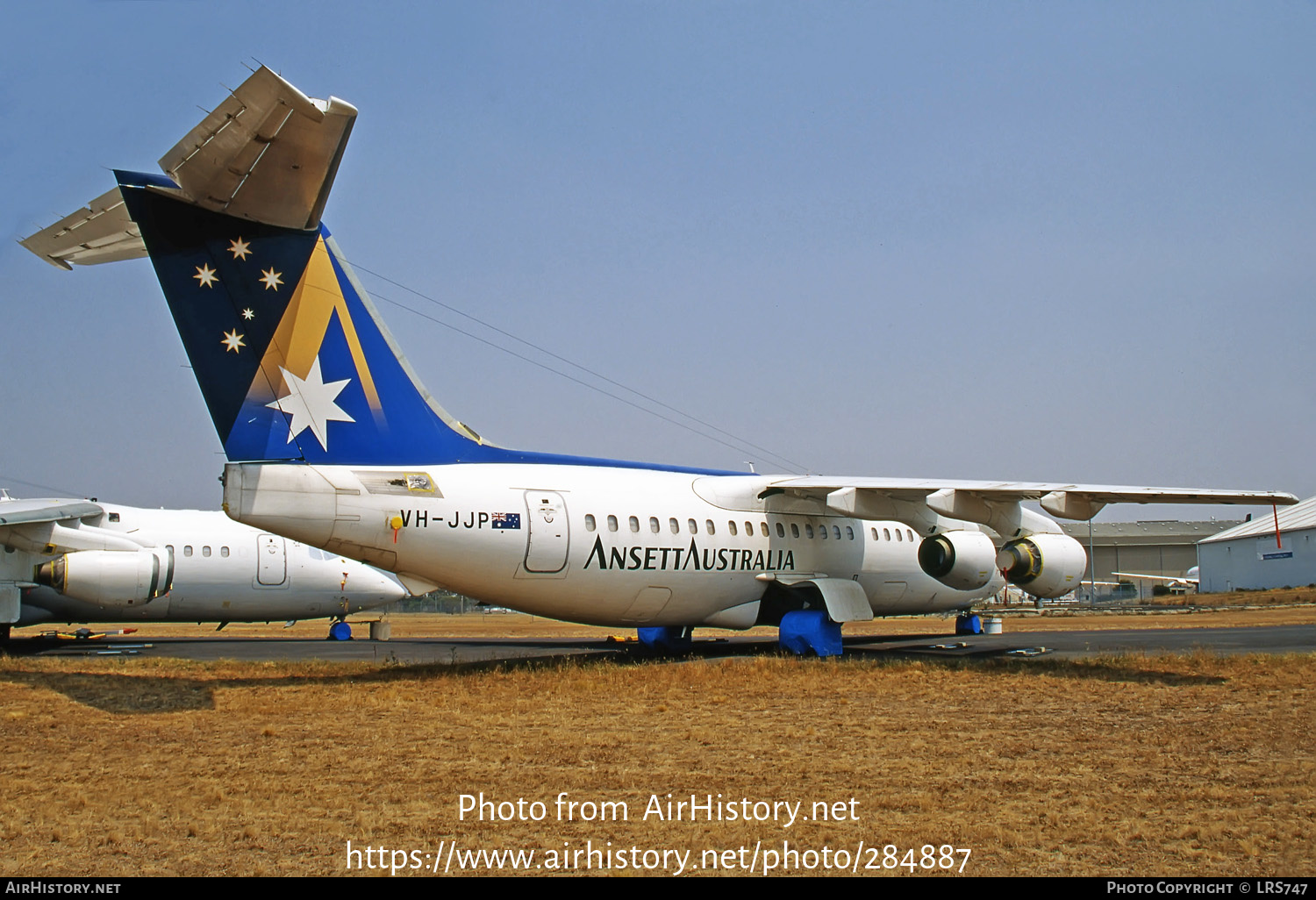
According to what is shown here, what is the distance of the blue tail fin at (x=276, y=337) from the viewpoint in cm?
1061

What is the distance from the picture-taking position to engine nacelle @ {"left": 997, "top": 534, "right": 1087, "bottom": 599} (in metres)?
16.1

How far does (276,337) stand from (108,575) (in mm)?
10000

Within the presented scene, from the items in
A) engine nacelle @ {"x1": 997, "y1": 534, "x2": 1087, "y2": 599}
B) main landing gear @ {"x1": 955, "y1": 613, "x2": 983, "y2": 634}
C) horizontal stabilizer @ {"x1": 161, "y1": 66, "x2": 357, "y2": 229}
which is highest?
horizontal stabilizer @ {"x1": 161, "y1": 66, "x2": 357, "y2": 229}

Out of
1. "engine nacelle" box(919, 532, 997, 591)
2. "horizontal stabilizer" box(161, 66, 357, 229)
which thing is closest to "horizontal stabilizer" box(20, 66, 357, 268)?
"horizontal stabilizer" box(161, 66, 357, 229)

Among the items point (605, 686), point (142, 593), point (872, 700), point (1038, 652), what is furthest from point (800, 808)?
point (142, 593)

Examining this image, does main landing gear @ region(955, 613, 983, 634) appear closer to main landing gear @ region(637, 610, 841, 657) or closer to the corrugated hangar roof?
main landing gear @ region(637, 610, 841, 657)

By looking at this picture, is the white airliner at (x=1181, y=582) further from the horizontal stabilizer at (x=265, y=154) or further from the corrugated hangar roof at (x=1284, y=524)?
the horizontal stabilizer at (x=265, y=154)

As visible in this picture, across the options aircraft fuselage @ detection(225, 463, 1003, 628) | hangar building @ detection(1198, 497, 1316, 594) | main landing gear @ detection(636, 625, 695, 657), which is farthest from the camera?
hangar building @ detection(1198, 497, 1316, 594)

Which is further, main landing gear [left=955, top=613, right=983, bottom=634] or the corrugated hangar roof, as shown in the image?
the corrugated hangar roof

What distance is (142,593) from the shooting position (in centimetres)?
1883

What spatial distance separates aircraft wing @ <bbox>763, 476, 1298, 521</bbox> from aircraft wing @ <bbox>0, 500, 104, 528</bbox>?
1342 centimetres

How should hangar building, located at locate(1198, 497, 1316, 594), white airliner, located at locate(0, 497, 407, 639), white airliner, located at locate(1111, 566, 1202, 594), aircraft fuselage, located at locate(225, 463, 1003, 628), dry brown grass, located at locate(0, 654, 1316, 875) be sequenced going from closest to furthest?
dry brown grass, located at locate(0, 654, 1316, 875) → aircraft fuselage, located at locate(225, 463, 1003, 628) → white airliner, located at locate(0, 497, 407, 639) → hangar building, located at locate(1198, 497, 1316, 594) → white airliner, located at locate(1111, 566, 1202, 594)

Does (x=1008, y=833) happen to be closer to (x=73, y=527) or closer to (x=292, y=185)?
(x=292, y=185)
